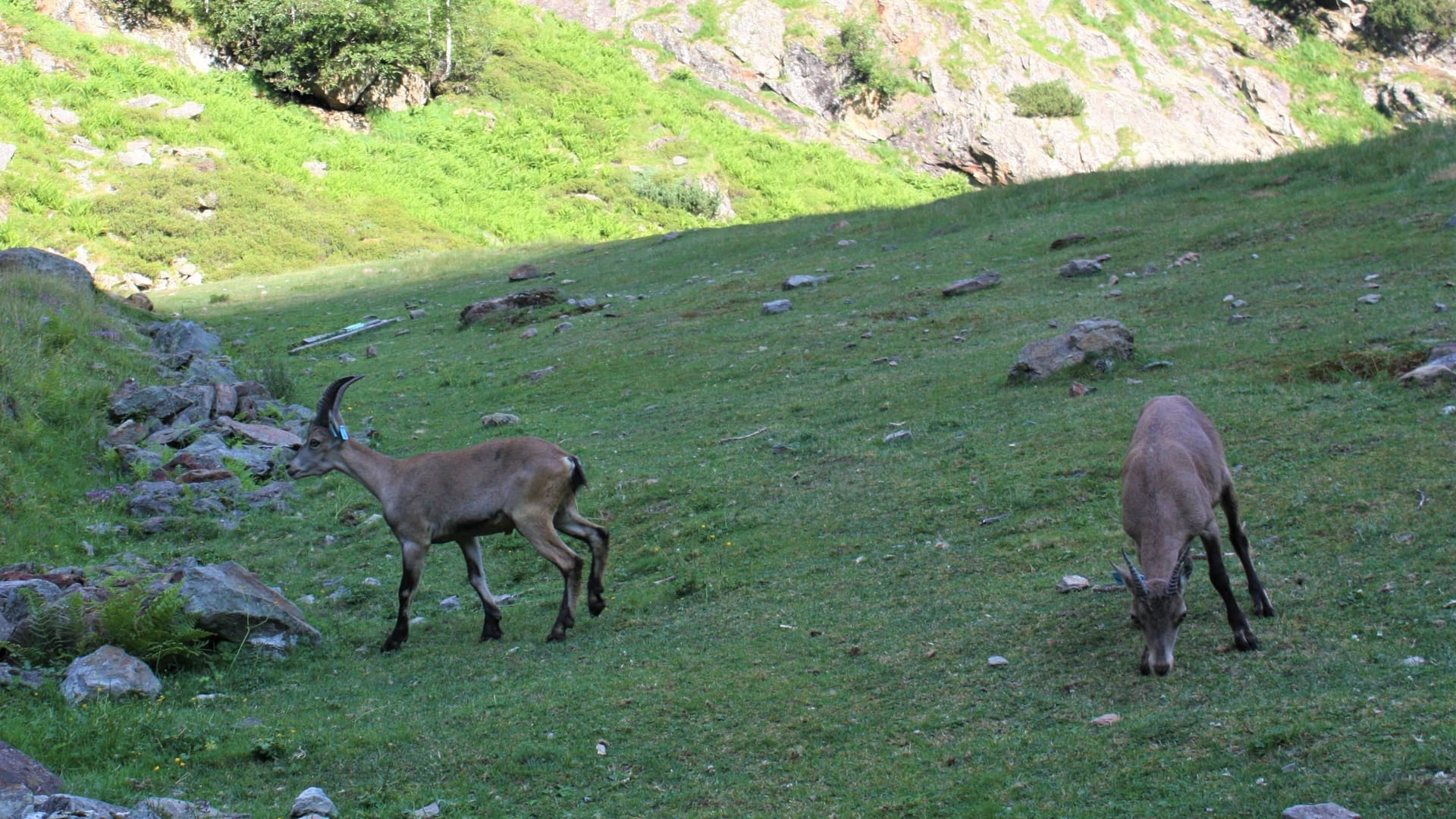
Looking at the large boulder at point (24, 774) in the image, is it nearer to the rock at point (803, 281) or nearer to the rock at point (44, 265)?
the rock at point (803, 281)

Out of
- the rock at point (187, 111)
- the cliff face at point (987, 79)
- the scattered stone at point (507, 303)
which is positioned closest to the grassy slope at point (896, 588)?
the scattered stone at point (507, 303)

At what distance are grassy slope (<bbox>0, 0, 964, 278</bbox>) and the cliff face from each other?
397cm

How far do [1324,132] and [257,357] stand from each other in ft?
206

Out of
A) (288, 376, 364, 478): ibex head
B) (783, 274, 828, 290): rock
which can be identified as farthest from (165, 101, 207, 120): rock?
(288, 376, 364, 478): ibex head

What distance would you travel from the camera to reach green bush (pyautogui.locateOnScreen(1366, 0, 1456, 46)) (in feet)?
228

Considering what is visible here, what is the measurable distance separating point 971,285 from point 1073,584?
474 inches

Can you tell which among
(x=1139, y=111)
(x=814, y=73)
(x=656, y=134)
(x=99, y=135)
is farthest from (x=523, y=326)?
(x=1139, y=111)

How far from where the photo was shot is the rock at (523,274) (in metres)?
27.9

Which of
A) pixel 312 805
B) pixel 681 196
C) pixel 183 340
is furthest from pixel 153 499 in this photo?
pixel 681 196

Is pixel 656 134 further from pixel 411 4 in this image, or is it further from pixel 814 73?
pixel 814 73

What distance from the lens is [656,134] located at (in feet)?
159

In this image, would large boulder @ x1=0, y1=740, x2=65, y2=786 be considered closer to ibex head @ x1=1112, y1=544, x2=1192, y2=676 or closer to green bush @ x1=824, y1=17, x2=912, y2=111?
ibex head @ x1=1112, y1=544, x2=1192, y2=676

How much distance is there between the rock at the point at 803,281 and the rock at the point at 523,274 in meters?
7.87

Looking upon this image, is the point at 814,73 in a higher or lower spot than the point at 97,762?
lower
